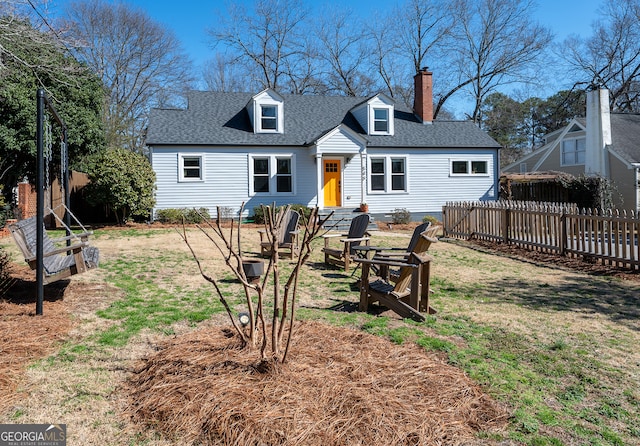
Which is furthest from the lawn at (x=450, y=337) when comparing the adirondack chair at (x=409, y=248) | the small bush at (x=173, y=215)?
the small bush at (x=173, y=215)

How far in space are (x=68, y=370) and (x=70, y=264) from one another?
7.74 feet

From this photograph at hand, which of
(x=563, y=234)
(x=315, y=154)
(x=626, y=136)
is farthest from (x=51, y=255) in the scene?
(x=626, y=136)

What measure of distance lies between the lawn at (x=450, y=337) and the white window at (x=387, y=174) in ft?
39.1

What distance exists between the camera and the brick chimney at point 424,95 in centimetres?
2250

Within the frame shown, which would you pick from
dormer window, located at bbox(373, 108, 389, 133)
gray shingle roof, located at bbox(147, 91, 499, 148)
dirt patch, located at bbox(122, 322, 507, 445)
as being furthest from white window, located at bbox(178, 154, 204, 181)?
dirt patch, located at bbox(122, 322, 507, 445)

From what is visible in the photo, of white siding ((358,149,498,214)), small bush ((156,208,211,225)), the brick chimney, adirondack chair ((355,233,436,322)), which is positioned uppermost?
the brick chimney

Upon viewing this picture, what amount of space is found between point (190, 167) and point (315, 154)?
511cm

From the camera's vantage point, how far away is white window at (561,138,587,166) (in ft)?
80.1

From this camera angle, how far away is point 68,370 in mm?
3844

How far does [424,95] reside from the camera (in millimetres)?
22969

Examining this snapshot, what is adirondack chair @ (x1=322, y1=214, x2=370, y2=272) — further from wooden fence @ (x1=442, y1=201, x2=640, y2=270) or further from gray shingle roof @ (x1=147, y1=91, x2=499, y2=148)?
gray shingle roof @ (x1=147, y1=91, x2=499, y2=148)

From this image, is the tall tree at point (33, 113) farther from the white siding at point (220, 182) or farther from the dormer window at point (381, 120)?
the dormer window at point (381, 120)

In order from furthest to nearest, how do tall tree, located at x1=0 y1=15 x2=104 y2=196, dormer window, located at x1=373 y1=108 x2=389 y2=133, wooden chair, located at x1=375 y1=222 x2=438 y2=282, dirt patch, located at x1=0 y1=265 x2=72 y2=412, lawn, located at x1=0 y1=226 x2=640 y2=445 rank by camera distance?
1. dormer window, located at x1=373 y1=108 x2=389 y2=133
2. tall tree, located at x1=0 y1=15 x2=104 y2=196
3. wooden chair, located at x1=375 y1=222 x2=438 y2=282
4. dirt patch, located at x1=0 y1=265 x2=72 y2=412
5. lawn, located at x1=0 y1=226 x2=640 y2=445

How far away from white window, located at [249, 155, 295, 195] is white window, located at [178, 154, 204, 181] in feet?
6.69
